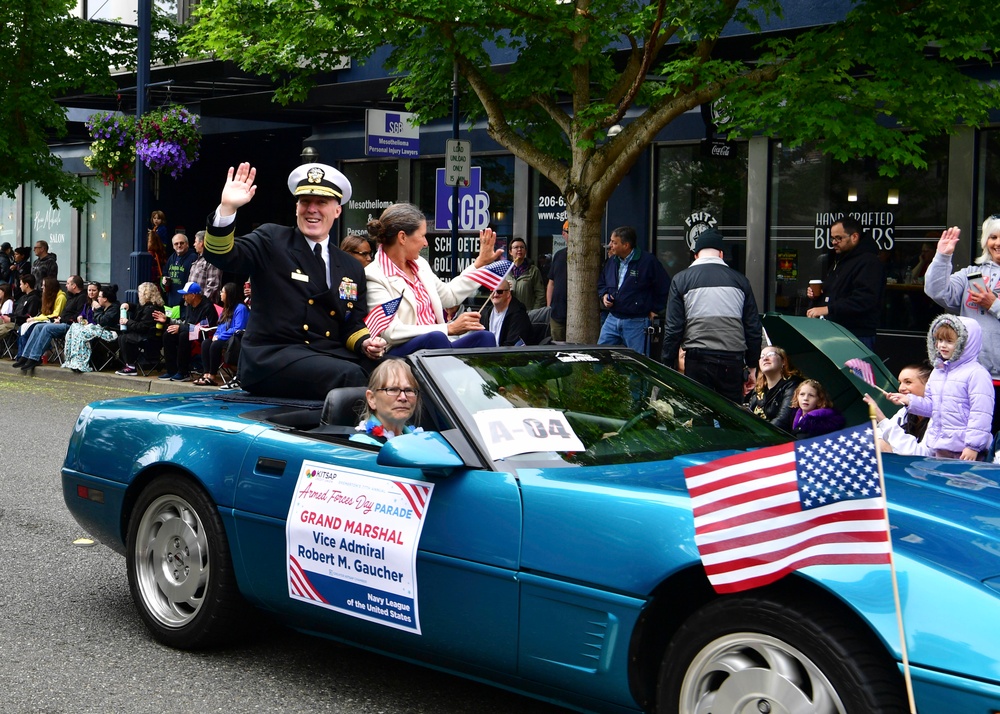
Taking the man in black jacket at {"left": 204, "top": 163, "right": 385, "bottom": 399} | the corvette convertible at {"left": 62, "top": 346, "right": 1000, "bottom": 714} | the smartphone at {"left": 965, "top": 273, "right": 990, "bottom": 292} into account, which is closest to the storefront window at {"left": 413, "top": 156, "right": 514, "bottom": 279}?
the smartphone at {"left": 965, "top": 273, "right": 990, "bottom": 292}

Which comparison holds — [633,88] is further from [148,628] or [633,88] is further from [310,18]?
[148,628]

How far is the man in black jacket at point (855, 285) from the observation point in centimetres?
1020

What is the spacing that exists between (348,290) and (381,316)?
0.20 meters

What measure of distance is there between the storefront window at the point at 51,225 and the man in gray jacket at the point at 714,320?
2261 centimetres

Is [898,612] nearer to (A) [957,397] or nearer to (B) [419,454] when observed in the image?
(B) [419,454]

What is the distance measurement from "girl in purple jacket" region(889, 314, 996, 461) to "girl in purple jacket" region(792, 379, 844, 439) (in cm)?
44

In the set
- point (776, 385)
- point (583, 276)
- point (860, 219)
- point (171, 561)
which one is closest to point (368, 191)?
point (860, 219)

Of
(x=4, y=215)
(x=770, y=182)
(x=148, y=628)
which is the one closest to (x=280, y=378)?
(x=148, y=628)

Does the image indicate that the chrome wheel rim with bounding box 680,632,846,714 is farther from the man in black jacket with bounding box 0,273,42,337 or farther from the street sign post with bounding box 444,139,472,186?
the man in black jacket with bounding box 0,273,42,337

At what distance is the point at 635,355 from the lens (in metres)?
5.01

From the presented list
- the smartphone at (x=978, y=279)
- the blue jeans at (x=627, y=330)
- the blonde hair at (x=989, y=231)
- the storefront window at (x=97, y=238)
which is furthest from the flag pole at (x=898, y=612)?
the storefront window at (x=97, y=238)

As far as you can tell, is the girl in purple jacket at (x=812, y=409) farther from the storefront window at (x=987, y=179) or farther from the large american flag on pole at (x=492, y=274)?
the storefront window at (x=987, y=179)

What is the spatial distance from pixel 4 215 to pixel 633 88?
2392 cm

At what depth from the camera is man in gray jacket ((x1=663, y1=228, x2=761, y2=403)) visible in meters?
9.36
